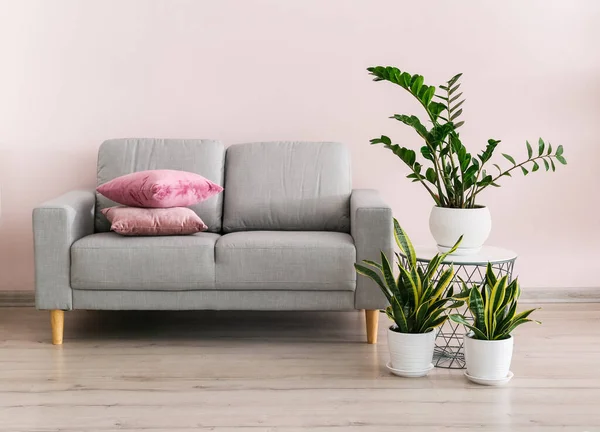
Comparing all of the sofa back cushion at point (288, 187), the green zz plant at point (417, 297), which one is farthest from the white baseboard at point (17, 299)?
the green zz plant at point (417, 297)

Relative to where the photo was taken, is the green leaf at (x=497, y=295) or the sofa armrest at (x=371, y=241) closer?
the green leaf at (x=497, y=295)

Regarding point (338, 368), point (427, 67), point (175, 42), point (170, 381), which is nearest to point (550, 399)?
point (338, 368)

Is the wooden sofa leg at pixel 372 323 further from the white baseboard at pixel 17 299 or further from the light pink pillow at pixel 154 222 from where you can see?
the white baseboard at pixel 17 299

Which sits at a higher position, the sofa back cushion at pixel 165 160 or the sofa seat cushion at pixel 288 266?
the sofa back cushion at pixel 165 160

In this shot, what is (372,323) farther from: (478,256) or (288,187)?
(288,187)

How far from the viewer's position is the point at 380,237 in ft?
10.9

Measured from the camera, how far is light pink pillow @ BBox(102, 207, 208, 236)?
3395mm

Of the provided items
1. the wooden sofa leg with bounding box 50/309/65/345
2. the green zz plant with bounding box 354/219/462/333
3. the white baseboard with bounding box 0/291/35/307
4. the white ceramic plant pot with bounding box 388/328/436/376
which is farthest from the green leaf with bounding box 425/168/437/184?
the white baseboard with bounding box 0/291/35/307

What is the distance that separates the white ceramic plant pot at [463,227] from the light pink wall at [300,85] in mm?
963

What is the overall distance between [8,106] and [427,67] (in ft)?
7.22

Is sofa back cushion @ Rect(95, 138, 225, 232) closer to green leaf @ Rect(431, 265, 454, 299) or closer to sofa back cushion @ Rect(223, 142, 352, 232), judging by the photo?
sofa back cushion @ Rect(223, 142, 352, 232)

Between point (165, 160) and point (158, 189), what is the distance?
524 mm

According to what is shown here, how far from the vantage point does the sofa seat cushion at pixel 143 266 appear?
3.33 m

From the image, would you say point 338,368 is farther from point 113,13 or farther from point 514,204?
point 113,13
